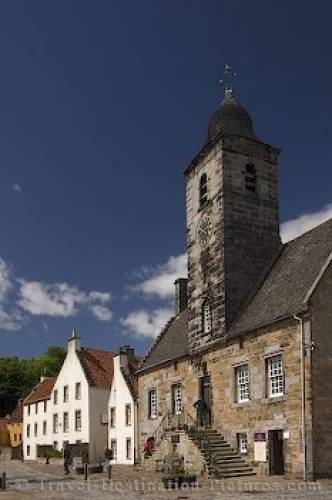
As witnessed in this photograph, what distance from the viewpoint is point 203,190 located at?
37719mm

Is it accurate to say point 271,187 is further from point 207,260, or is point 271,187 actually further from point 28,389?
point 28,389

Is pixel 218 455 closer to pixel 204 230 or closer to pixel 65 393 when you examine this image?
pixel 204 230

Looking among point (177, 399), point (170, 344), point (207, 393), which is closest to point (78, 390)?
point (170, 344)

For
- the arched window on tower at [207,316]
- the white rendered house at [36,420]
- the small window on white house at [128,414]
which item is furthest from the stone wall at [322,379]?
the white rendered house at [36,420]

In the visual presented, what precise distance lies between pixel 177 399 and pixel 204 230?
31.3 ft

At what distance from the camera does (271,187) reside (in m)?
36.7

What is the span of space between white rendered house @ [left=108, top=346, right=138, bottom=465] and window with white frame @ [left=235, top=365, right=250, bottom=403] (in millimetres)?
14058

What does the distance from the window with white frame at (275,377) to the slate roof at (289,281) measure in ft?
5.21

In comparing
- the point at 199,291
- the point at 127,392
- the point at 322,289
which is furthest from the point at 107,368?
the point at 322,289

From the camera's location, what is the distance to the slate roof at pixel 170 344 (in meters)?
38.7

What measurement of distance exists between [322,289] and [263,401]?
5.60 meters

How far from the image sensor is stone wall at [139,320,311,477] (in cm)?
2670

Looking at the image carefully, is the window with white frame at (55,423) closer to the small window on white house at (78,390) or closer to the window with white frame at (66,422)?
the window with white frame at (66,422)

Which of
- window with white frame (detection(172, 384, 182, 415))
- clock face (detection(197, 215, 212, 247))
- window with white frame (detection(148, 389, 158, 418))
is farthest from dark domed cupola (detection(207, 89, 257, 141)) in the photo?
window with white frame (detection(148, 389, 158, 418))
